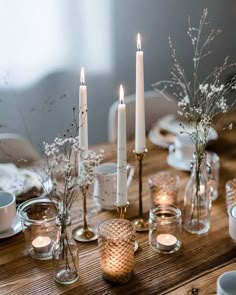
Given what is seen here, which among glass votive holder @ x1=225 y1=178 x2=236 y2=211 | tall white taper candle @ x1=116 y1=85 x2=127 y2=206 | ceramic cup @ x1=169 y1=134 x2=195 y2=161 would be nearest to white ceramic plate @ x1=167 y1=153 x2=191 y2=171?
ceramic cup @ x1=169 y1=134 x2=195 y2=161

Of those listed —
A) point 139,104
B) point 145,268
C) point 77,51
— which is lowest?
point 145,268

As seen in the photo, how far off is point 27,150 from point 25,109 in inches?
28.2

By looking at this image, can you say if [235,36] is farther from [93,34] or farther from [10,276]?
[10,276]

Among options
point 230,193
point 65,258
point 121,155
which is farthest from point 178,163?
point 65,258

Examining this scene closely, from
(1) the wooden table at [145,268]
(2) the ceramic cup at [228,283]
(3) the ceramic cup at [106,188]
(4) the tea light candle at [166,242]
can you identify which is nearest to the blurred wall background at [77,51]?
(3) the ceramic cup at [106,188]

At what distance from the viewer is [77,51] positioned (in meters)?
2.54

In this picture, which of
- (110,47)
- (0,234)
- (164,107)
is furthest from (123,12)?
(0,234)

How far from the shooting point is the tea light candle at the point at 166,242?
1.23 m

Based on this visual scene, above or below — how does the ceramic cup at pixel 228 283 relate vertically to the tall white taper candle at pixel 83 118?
below

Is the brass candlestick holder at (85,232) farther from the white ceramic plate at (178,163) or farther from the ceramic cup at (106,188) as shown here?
the white ceramic plate at (178,163)

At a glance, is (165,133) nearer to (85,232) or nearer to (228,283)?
(85,232)

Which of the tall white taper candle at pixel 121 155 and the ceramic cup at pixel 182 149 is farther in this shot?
the ceramic cup at pixel 182 149

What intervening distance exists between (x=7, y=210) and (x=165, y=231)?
39 cm

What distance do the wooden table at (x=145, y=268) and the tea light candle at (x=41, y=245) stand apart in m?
0.03
